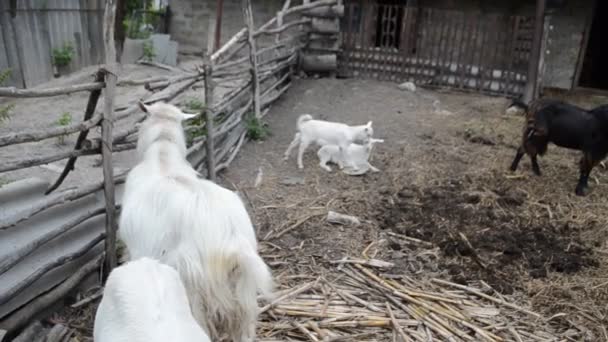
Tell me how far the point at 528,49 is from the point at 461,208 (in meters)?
6.47

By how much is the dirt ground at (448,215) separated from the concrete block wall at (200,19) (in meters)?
5.90

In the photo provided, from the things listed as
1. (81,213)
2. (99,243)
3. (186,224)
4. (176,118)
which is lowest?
(99,243)

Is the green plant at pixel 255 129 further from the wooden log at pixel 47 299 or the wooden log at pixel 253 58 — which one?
the wooden log at pixel 47 299

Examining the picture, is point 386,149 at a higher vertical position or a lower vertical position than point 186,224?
lower

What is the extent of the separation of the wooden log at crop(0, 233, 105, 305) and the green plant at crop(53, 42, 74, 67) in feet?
23.8

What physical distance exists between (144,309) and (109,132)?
185 centimetres

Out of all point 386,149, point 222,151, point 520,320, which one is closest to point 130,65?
point 222,151

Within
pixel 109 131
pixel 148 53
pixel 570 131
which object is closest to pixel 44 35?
pixel 148 53

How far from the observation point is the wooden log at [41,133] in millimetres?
2557

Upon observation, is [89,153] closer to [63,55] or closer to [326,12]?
[63,55]

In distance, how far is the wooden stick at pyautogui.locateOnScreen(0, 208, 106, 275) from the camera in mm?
2685

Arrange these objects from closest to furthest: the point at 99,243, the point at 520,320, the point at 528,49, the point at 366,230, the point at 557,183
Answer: the point at 520,320
the point at 99,243
the point at 366,230
the point at 557,183
the point at 528,49

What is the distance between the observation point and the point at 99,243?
3.60 metres

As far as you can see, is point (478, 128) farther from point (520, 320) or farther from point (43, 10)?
point (43, 10)
